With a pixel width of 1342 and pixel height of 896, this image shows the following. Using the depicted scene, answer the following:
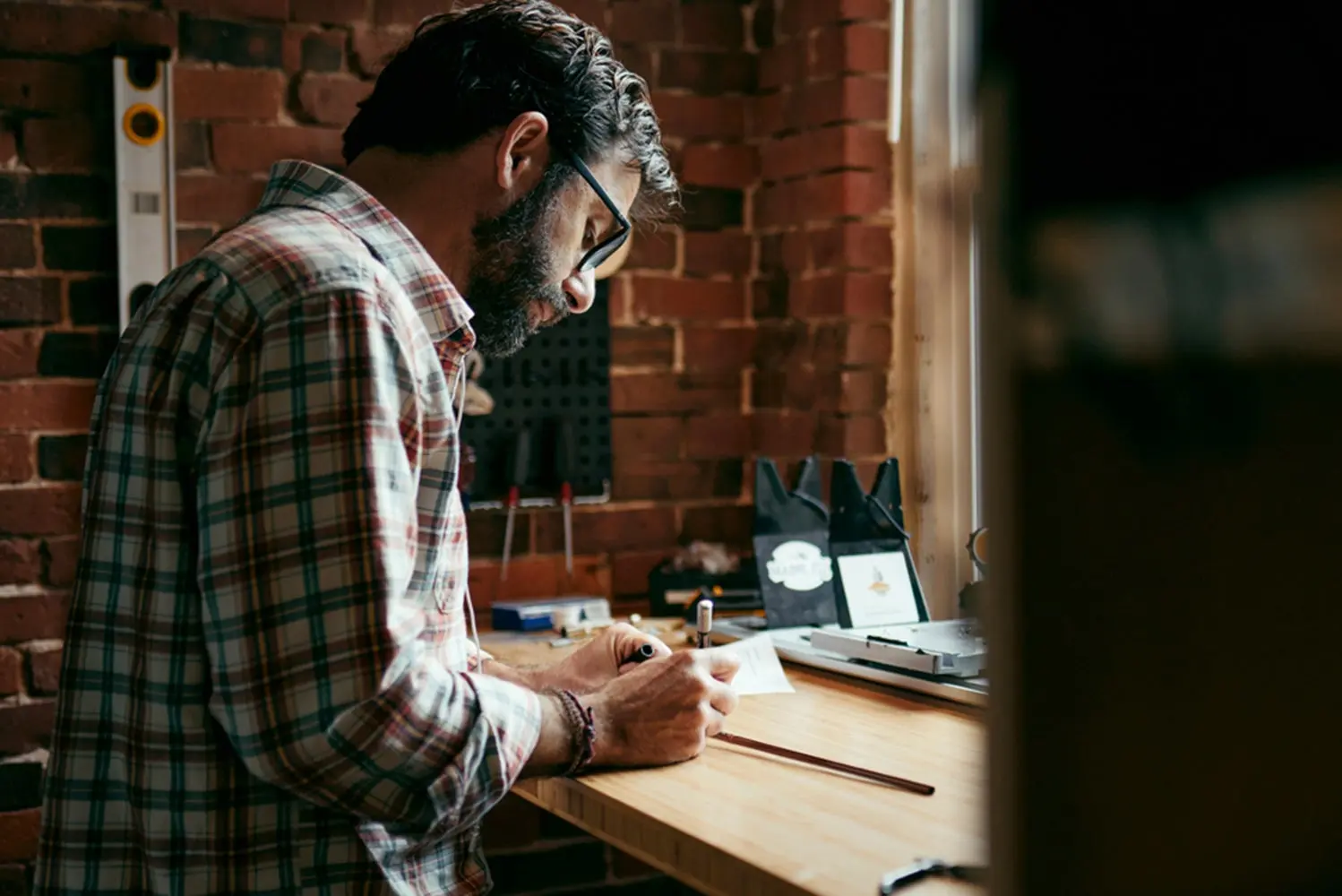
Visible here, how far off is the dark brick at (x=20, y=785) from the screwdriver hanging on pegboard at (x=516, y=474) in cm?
87

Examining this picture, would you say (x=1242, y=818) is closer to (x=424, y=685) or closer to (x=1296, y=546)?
(x=1296, y=546)

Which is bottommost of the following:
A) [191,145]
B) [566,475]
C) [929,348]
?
[566,475]

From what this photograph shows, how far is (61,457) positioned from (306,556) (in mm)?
1402

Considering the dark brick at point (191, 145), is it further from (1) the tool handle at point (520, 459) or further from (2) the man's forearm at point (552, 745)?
(2) the man's forearm at point (552, 745)

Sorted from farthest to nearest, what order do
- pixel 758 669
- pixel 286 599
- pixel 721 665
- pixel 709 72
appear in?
1. pixel 709 72
2. pixel 758 669
3. pixel 721 665
4. pixel 286 599

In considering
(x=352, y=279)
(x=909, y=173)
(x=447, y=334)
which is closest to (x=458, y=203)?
(x=447, y=334)

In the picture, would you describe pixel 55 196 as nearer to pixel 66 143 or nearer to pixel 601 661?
pixel 66 143

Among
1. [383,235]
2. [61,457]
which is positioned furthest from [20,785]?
[383,235]

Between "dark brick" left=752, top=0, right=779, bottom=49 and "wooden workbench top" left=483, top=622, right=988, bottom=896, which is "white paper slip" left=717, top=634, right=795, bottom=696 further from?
"dark brick" left=752, top=0, right=779, bottom=49

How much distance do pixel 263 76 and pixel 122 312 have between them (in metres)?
0.49

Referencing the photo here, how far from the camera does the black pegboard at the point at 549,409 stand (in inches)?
97.7

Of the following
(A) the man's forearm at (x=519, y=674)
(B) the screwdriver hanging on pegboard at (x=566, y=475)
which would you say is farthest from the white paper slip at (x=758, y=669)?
(B) the screwdriver hanging on pegboard at (x=566, y=475)

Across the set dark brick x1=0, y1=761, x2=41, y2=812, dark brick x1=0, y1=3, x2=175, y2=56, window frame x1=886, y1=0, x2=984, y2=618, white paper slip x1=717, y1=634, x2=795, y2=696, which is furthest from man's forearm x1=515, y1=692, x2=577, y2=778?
dark brick x1=0, y1=3, x2=175, y2=56

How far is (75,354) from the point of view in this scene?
7.19 feet
